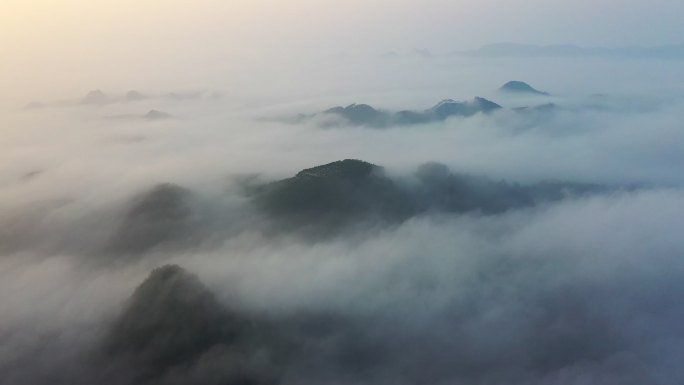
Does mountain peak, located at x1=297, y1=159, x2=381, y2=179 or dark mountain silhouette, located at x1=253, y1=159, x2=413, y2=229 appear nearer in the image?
dark mountain silhouette, located at x1=253, y1=159, x2=413, y2=229

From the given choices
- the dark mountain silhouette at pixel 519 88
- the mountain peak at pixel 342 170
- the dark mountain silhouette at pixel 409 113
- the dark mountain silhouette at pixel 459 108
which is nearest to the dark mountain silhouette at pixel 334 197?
the mountain peak at pixel 342 170

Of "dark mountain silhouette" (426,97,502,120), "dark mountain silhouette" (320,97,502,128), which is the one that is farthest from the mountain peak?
"dark mountain silhouette" (426,97,502,120)

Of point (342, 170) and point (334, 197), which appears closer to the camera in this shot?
point (334, 197)

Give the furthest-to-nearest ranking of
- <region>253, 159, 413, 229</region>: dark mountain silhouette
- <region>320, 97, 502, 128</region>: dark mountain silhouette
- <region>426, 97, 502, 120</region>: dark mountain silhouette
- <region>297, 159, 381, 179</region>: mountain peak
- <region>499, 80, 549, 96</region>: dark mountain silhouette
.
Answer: <region>499, 80, 549, 96</region>: dark mountain silhouette < <region>426, 97, 502, 120</region>: dark mountain silhouette < <region>320, 97, 502, 128</region>: dark mountain silhouette < <region>297, 159, 381, 179</region>: mountain peak < <region>253, 159, 413, 229</region>: dark mountain silhouette

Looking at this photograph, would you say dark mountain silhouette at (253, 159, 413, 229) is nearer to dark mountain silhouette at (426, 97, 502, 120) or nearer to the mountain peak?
the mountain peak

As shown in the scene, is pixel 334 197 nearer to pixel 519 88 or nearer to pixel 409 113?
pixel 409 113

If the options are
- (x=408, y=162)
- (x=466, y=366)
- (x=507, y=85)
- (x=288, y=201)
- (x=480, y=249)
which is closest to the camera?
(x=466, y=366)

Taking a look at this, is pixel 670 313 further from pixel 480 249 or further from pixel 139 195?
pixel 139 195

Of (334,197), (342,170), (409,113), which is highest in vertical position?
(409,113)

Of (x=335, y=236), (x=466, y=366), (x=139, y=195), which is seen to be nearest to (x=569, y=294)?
(x=466, y=366)

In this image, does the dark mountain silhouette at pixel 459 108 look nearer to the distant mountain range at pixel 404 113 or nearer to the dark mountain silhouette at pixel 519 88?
the distant mountain range at pixel 404 113

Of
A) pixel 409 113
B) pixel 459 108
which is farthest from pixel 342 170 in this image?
pixel 459 108
